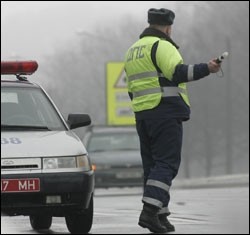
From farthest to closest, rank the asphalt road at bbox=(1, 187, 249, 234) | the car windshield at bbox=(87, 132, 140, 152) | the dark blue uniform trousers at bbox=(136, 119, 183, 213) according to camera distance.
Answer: the car windshield at bbox=(87, 132, 140, 152)
the asphalt road at bbox=(1, 187, 249, 234)
the dark blue uniform trousers at bbox=(136, 119, 183, 213)

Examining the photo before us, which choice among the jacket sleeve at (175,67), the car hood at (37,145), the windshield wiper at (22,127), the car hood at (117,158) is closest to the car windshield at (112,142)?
the car hood at (117,158)

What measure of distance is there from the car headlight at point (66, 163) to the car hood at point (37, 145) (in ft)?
0.13

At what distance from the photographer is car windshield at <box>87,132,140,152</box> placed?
80.9 feet

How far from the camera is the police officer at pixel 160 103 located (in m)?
8.31

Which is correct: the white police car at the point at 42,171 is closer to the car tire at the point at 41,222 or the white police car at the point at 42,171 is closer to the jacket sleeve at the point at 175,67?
the car tire at the point at 41,222

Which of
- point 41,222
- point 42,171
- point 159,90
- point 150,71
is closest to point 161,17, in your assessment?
point 150,71

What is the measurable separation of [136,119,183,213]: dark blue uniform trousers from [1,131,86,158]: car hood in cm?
65

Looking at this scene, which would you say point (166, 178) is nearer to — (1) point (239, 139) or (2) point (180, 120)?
(2) point (180, 120)

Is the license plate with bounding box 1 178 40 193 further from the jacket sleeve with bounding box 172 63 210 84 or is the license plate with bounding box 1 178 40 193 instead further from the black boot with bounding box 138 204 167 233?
the jacket sleeve with bounding box 172 63 210 84

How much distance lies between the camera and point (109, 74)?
42.9 meters

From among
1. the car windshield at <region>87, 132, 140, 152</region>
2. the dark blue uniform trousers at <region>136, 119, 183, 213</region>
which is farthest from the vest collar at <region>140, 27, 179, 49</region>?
the car windshield at <region>87, 132, 140, 152</region>

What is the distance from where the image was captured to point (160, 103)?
8516 millimetres

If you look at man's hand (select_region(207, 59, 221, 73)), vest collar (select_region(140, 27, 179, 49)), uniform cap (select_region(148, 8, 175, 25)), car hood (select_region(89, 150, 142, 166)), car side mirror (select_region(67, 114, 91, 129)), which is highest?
uniform cap (select_region(148, 8, 175, 25))

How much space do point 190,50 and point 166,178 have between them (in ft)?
200
